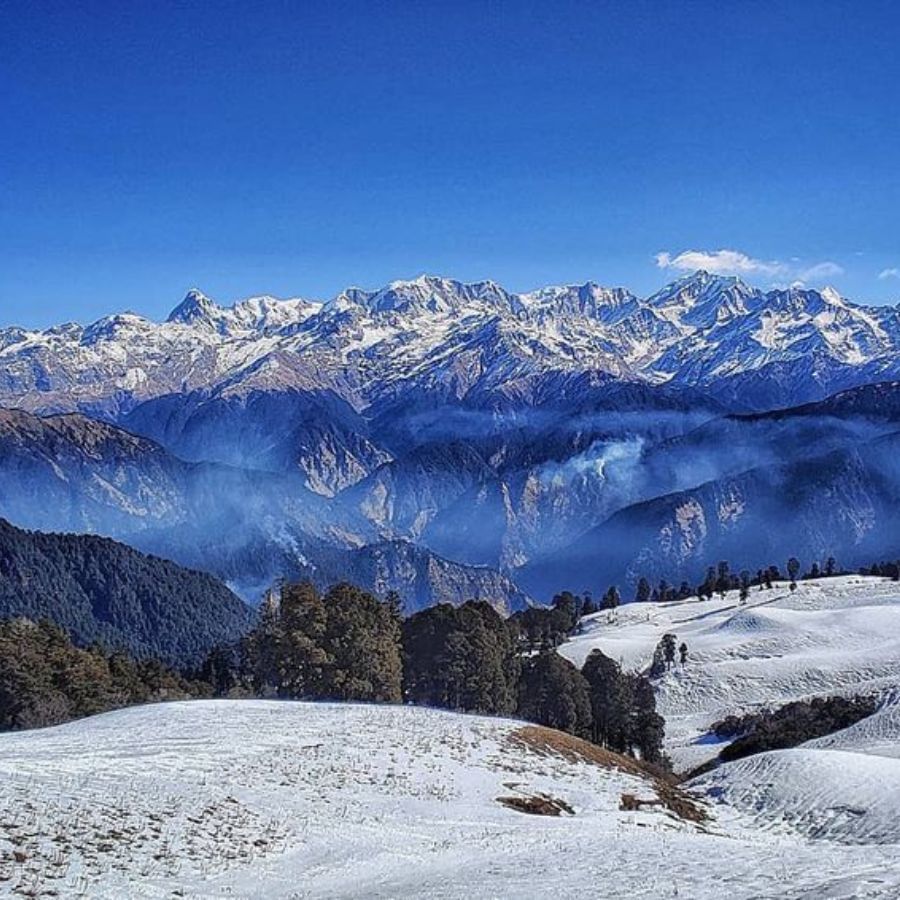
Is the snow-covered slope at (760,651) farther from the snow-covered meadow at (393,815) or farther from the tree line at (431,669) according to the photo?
the snow-covered meadow at (393,815)

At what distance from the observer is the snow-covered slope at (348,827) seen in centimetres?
2097

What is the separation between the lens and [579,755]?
4512 centimetres

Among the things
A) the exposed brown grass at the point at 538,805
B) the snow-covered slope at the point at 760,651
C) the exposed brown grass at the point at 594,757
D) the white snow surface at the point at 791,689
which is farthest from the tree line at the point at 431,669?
the exposed brown grass at the point at 538,805

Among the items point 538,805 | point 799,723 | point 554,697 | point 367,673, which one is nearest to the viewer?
point 538,805

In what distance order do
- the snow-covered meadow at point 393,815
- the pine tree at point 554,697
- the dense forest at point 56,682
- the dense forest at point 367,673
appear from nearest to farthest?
1. the snow-covered meadow at point 393,815
2. the dense forest at point 56,682
3. the dense forest at point 367,673
4. the pine tree at point 554,697

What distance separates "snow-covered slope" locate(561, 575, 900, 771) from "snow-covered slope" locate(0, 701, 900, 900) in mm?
55876

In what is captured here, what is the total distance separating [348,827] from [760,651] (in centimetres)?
12708

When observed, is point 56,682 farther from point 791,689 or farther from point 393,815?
point 791,689

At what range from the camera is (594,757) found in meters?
45.9

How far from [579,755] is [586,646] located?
117 metres

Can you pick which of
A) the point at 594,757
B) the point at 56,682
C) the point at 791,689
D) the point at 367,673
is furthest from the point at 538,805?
the point at 791,689

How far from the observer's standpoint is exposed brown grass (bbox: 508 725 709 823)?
3856 centimetres

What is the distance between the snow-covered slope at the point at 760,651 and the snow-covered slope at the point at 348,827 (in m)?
55.9

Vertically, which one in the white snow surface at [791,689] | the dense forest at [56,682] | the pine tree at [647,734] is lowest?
the pine tree at [647,734]
